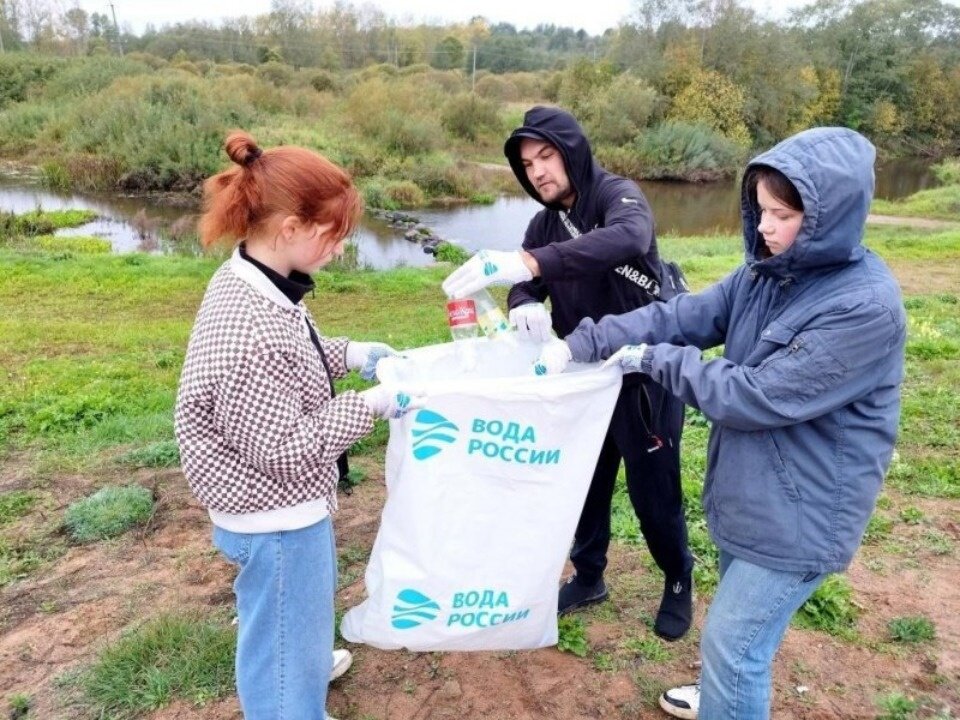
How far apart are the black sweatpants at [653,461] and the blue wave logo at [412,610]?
753mm

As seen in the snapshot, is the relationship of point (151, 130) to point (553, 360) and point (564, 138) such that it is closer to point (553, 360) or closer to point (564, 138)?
point (564, 138)

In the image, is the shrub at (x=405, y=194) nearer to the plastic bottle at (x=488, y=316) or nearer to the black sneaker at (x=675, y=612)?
the plastic bottle at (x=488, y=316)

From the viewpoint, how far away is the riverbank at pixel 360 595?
218cm

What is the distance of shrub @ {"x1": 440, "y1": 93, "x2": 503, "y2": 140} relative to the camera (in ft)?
A: 97.1

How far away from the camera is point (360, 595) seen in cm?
262

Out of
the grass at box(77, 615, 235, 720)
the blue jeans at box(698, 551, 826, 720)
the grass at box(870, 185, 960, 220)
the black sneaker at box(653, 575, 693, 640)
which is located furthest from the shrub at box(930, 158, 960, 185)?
the grass at box(77, 615, 235, 720)

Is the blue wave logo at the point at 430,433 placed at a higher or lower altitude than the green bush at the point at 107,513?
higher

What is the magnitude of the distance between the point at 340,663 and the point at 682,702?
1.04 metres

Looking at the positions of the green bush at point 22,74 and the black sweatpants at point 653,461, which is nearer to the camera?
the black sweatpants at point 653,461

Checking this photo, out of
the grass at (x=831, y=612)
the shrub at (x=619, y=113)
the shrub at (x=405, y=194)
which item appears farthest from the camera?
the shrub at (x=619, y=113)

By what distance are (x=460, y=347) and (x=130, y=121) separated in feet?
77.2

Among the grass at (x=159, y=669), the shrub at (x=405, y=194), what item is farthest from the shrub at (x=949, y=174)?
the grass at (x=159, y=669)

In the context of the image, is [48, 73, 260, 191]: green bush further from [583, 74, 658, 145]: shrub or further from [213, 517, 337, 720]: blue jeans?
[213, 517, 337, 720]: blue jeans

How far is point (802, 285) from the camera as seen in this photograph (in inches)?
64.3
